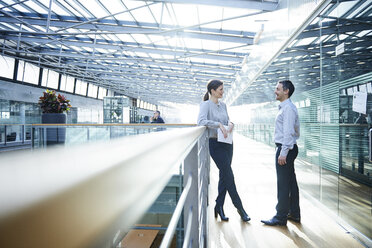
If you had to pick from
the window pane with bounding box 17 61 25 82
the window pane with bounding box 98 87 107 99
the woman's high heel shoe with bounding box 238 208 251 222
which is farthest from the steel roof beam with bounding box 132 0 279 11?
the window pane with bounding box 98 87 107 99

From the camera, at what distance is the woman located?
2664 mm

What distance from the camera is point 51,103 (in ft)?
21.0

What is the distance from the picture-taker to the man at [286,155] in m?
2.56

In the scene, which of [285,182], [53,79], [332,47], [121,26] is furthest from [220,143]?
[53,79]

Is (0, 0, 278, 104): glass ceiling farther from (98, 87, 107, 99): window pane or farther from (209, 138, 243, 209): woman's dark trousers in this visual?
(98, 87, 107, 99): window pane

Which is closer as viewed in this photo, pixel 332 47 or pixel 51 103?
pixel 332 47

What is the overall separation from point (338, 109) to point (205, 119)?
4.55 ft

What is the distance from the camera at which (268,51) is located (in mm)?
5969

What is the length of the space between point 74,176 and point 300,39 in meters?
4.27

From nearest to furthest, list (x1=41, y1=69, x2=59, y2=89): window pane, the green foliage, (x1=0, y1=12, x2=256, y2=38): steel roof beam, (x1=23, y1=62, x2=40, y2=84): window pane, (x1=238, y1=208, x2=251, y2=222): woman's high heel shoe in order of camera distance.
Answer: (x1=238, y1=208, x2=251, y2=222): woman's high heel shoe, the green foliage, (x1=0, y1=12, x2=256, y2=38): steel roof beam, (x1=23, y1=62, x2=40, y2=84): window pane, (x1=41, y1=69, x2=59, y2=89): window pane

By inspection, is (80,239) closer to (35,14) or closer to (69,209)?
(69,209)

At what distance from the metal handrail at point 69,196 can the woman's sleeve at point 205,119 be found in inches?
88.8

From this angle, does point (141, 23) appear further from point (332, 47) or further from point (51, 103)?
point (332, 47)

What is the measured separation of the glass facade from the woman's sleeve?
1266 millimetres
